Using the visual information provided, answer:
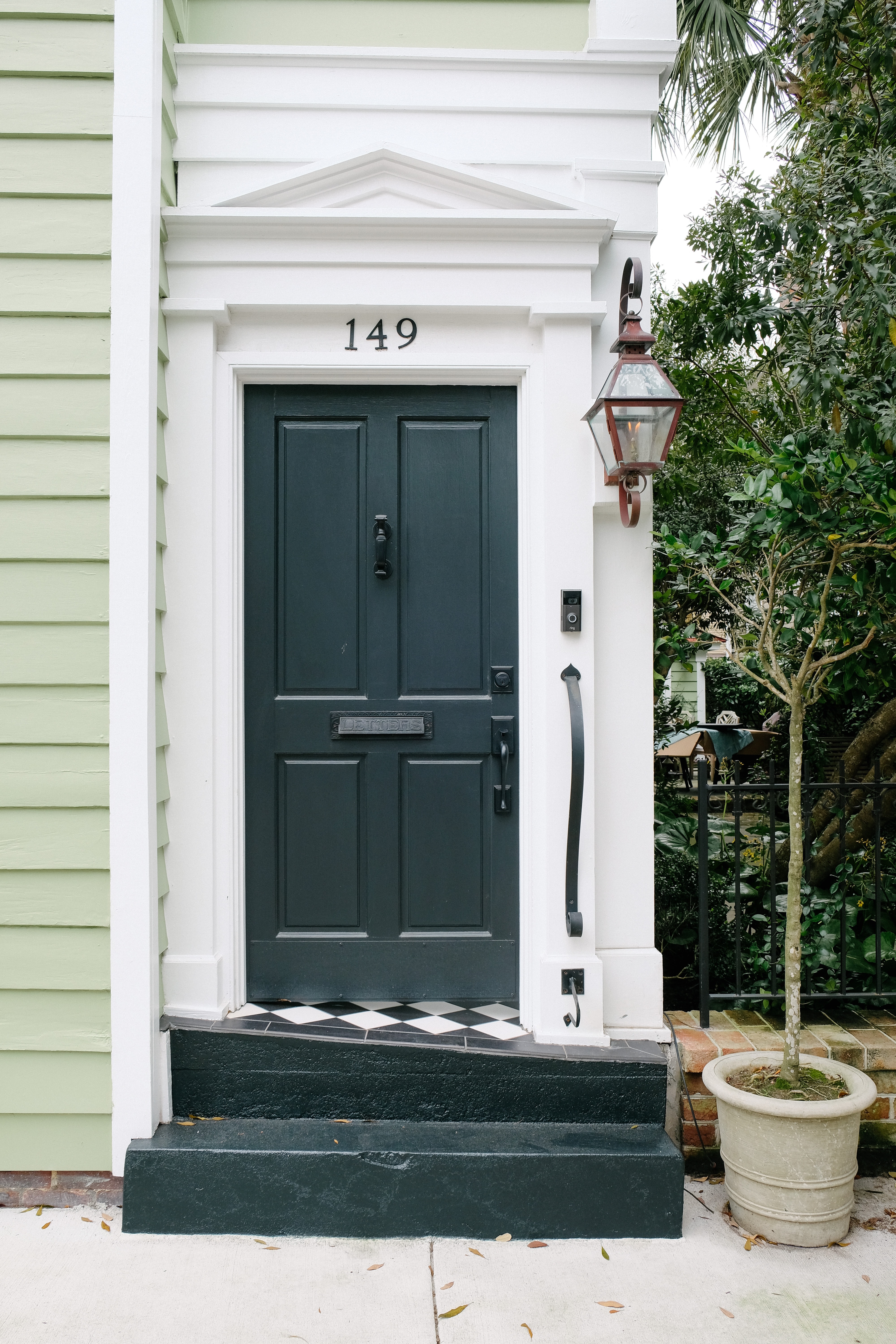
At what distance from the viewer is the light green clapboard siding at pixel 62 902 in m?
2.73

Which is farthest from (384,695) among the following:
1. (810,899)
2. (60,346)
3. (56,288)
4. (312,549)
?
(810,899)

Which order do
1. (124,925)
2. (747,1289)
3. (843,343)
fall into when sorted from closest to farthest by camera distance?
1. (747,1289)
2. (124,925)
3. (843,343)

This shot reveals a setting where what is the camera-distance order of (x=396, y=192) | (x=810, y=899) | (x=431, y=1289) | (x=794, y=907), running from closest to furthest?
(x=431, y=1289) < (x=794, y=907) < (x=396, y=192) < (x=810, y=899)

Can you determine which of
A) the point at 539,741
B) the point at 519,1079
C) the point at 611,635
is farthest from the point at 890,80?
the point at 519,1079

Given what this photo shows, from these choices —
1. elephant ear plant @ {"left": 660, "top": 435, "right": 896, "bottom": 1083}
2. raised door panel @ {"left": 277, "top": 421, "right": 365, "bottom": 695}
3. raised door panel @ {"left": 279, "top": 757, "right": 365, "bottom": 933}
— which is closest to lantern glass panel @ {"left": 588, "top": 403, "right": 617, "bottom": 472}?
elephant ear plant @ {"left": 660, "top": 435, "right": 896, "bottom": 1083}

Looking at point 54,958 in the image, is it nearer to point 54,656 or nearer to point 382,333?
point 54,656

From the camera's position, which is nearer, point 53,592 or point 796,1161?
point 796,1161

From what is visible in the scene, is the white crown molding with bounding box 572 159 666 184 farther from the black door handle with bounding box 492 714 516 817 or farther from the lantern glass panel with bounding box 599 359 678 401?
the black door handle with bounding box 492 714 516 817

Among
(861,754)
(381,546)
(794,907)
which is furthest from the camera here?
(861,754)

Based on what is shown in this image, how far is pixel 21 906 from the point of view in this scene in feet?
8.96

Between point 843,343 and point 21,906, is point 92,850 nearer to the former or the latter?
point 21,906

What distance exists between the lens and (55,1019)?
2.73 metres

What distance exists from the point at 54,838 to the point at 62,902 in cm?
19

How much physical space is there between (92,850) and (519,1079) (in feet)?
4.72
